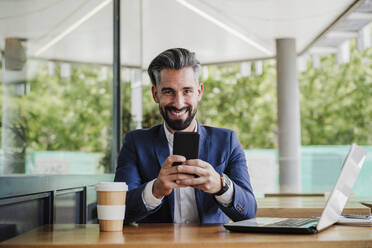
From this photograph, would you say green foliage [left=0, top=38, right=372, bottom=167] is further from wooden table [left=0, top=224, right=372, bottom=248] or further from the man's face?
wooden table [left=0, top=224, right=372, bottom=248]

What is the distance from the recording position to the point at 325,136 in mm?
18234

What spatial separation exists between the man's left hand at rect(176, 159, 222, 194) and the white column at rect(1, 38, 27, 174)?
105cm

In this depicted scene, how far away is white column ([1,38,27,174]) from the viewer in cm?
262

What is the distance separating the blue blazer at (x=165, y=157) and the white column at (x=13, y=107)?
605 mm

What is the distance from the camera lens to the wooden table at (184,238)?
1.43m

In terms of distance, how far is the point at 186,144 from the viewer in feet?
5.67

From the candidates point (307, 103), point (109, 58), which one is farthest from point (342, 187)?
point (307, 103)

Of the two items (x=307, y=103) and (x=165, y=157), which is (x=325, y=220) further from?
(x=307, y=103)

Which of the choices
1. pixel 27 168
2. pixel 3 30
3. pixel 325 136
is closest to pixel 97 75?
pixel 27 168

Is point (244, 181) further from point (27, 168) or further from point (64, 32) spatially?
point (64, 32)

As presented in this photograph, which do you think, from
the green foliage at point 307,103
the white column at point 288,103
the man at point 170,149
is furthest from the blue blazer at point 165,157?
the green foliage at point 307,103

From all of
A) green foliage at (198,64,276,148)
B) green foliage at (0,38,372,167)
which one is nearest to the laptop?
green foliage at (0,38,372,167)

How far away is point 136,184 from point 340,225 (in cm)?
82

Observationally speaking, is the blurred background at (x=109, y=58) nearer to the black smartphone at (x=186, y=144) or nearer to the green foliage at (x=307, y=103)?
the black smartphone at (x=186, y=144)
